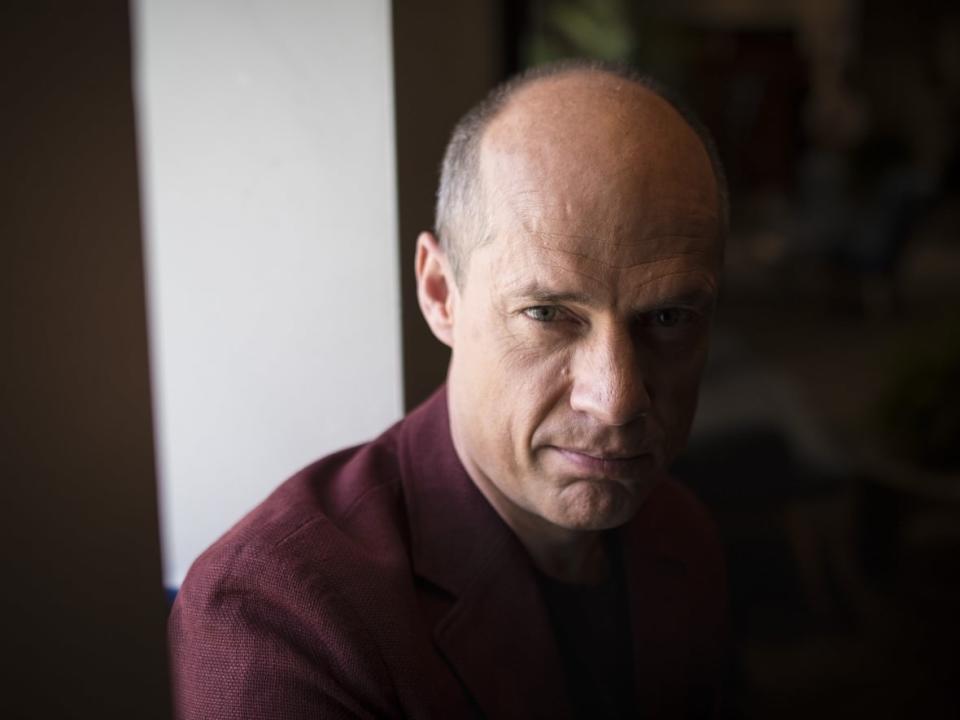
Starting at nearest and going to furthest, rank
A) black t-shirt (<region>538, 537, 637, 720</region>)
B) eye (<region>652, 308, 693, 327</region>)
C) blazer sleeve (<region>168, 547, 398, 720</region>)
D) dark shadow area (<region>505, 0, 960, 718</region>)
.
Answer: blazer sleeve (<region>168, 547, 398, 720</region>)
eye (<region>652, 308, 693, 327</region>)
black t-shirt (<region>538, 537, 637, 720</region>)
dark shadow area (<region>505, 0, 960, 718</region>)

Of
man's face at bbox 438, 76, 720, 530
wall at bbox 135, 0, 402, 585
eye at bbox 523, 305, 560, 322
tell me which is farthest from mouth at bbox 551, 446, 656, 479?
wall at bbox 135, 0, 402, 585

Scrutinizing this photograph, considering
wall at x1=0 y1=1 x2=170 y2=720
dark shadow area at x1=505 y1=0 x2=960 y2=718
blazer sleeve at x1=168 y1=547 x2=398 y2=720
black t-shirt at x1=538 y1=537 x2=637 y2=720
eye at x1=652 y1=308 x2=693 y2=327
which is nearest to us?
wall at x1=0 y1=1 x2=170 y2=720

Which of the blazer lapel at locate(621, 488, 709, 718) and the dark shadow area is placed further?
the dark shadow area

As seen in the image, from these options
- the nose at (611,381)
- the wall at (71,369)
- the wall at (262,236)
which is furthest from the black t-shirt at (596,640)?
the wall at (71,369)

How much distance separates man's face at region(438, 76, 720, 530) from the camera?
81cm

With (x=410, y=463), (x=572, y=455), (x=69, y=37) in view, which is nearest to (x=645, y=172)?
(x=572, y=455)

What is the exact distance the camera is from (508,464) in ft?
2.94

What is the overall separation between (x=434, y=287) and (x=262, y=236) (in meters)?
0.25

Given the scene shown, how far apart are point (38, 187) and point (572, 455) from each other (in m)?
0.54

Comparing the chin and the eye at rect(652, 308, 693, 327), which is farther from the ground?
the eye at rect(652, 308, 693, 327)

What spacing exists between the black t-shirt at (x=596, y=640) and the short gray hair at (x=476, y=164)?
372 millimetres

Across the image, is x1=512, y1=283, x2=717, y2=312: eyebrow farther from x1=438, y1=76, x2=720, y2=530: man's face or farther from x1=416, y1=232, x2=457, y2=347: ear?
x1=416, y1=232, x2=457, y2=347: ear

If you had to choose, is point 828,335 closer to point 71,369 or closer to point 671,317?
point 671,317

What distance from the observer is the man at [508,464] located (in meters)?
0.79
